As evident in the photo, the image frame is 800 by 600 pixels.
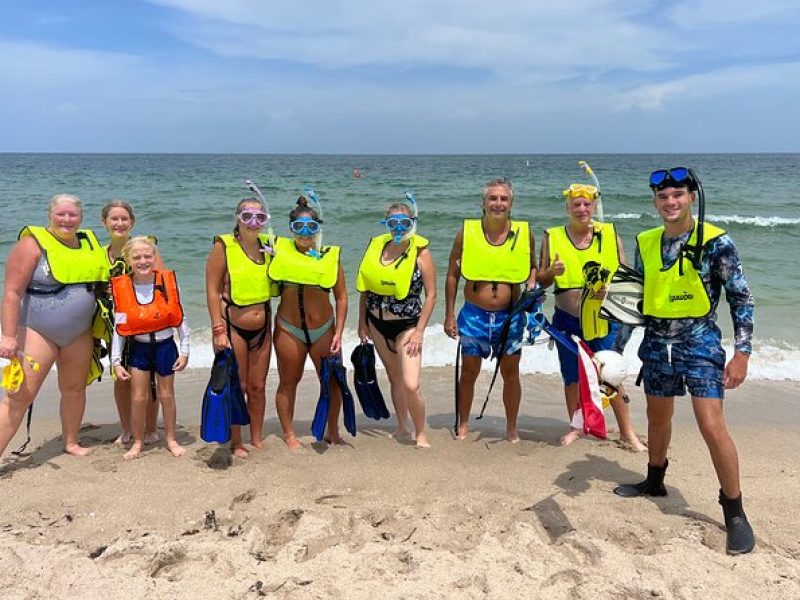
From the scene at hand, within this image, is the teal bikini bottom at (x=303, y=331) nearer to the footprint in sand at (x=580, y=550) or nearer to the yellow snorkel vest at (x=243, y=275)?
the yellow snorkel vest at (x=243, y=275)

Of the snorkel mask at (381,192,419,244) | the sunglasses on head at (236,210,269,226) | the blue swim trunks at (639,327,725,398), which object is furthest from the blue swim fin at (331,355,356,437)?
the blue swim trunks at (639,327,725,398)

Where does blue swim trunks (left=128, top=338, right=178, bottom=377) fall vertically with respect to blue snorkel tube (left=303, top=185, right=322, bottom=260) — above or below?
below

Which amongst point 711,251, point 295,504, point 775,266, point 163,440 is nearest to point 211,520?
point 295,504

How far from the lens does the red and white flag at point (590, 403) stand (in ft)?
11.9

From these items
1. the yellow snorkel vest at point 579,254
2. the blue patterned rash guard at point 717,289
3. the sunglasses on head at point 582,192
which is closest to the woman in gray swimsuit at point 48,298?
the yellow snorkel vest at point 579,254

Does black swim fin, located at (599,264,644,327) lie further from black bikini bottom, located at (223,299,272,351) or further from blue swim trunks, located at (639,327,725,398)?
black bikini bottom, located at (223,299,272,351)

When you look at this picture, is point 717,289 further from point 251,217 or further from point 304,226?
point 251,217

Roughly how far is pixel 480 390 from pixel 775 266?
31.9 ft

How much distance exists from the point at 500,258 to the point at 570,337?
796mm

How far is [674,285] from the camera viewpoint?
347cm

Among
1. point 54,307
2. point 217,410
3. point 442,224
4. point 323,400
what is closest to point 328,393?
point 323,400

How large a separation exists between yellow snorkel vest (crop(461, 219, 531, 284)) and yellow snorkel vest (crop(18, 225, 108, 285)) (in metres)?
2.68

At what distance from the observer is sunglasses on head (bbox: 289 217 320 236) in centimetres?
449

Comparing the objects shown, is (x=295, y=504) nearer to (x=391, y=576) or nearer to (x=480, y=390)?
(x=391, y=576)
